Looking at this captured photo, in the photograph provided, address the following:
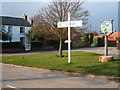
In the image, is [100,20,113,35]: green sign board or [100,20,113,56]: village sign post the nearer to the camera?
[100,20,113,56]: village sign post

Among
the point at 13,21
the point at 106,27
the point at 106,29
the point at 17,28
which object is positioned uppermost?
the point at 13,21

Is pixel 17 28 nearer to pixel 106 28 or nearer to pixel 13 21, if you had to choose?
pixel 13 21

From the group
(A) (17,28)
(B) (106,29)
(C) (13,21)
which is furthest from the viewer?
(C) (13,21)

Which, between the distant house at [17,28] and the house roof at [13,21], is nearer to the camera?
the distant house at [17,28]

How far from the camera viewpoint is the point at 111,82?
27.4 ft

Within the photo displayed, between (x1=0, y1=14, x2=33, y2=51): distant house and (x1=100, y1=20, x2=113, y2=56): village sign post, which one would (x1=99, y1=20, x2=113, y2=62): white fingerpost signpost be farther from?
(x1=0, y1=14, x2=33, y2=51): distant house

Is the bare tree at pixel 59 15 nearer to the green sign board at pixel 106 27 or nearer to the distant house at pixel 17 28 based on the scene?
the green sign board at pixel 106 27

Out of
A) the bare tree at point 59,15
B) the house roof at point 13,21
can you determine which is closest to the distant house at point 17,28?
the house roof at point 13,21

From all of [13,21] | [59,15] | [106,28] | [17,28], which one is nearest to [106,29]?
[106,28]

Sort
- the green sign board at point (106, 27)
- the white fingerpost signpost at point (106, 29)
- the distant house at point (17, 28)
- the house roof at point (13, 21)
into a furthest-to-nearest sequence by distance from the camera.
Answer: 1. the house roof at point (13, 21)
2. the distant house at point (17, 28)
3. the green sign board at point (106, 27)
4. the white fingerpost signpost at point (106, 29)

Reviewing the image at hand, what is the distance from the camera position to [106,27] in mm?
14547

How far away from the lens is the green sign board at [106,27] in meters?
14.3

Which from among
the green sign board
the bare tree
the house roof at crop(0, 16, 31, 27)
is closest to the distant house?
the house roof at crop(0, 16, 31, 27)

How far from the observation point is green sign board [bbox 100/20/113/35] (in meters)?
14.3
